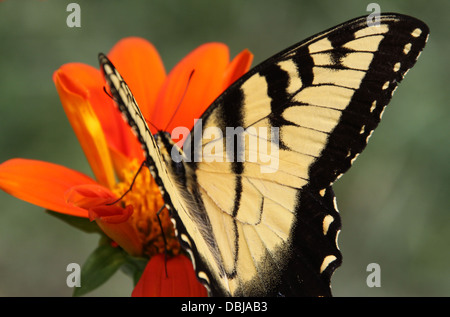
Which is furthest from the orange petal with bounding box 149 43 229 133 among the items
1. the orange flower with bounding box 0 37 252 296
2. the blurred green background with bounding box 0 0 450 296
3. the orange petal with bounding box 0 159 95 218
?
Answer: the blurred green background with bounding box 0 0 450 296

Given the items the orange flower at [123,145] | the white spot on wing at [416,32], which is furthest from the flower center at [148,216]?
the white spot on wing at [416,32]

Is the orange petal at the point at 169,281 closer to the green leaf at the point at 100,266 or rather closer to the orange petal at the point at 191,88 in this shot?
the green leaf at the point at 100,266

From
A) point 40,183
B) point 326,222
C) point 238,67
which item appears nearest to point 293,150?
point 326,222

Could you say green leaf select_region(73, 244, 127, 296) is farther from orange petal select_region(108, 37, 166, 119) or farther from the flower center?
orange petal select_region(108, 37, 166, 119)

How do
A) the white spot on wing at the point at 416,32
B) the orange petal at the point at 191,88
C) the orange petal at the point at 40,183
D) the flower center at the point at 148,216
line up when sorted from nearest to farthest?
the white spot on wing at the point at 416,32 < the orange petal at the point at 40,183 < the flower center at the point at 148,216 < the orange petal at the point at 191,88

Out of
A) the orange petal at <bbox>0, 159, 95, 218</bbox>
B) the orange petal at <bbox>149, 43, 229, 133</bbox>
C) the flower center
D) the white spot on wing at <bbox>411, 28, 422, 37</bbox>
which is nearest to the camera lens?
the white spot on wing at <bbox>411, 28, 422, 37</bbox>
